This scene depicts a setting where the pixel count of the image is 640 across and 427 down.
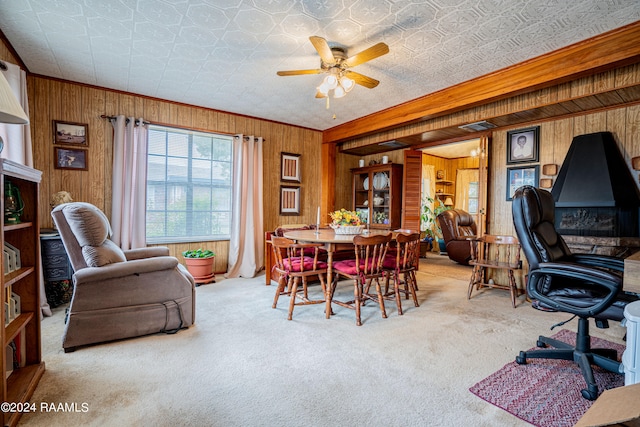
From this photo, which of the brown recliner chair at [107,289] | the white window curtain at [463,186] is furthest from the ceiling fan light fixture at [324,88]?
the white window curtain at [463,186]

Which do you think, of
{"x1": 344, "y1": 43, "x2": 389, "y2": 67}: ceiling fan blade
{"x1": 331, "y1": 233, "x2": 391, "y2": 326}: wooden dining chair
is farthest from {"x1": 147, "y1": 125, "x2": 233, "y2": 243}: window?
{"x1": 344, "y1": 43, "x2": 389, "y2": 67}: ceiling fan blade

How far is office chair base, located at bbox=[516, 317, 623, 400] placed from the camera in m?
1.70

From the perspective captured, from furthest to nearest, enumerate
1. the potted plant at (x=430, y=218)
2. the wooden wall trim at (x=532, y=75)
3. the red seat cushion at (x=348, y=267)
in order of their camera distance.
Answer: the potted plant at (x=430, y=218) < the red seat cushion at (x=348, y=267) < the wooden wall trim at (x=532, y=75)

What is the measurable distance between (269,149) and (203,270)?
89.1 inches

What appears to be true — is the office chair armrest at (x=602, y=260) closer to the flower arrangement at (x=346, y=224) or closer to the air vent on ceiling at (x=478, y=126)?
the flower arrangement at (x=346, y=224)

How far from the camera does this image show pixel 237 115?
15.6ft

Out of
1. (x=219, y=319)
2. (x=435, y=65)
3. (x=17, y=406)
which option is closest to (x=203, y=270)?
(x=219, y=319)

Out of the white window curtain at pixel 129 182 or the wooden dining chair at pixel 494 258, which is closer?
the wooden dining chair at pixel 494 258

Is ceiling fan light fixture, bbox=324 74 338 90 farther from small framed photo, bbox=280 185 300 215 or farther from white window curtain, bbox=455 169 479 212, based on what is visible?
white window curtain, bbox=455 169 479 212

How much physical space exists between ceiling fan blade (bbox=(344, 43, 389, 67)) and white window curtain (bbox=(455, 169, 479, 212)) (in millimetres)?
6534

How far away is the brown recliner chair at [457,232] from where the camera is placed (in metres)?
5.73

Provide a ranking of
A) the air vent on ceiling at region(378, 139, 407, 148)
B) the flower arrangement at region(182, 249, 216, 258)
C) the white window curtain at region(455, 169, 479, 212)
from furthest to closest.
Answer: the white window curtain at region(455, 169, 479, 212) < the air vent on ceiling at region(378, 139, 407, 148) < the flower arrangement at region(182, 249, 216, 258)

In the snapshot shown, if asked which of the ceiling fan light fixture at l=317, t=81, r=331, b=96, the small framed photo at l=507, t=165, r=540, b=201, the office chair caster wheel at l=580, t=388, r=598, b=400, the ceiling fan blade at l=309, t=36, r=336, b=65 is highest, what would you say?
the ceiling fan blade at l=309, t=36, r=336, b=65

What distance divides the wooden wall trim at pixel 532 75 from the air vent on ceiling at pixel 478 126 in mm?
422
